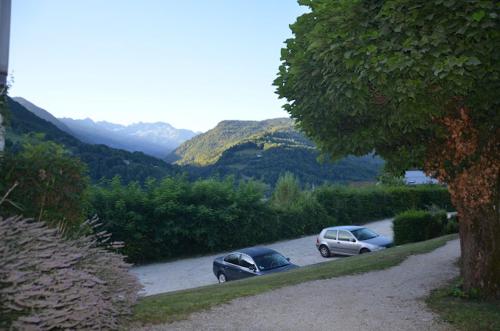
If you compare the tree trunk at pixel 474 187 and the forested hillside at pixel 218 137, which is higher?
the forested hillside at pixel 218 137

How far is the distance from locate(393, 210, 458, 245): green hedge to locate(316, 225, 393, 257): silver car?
640mm

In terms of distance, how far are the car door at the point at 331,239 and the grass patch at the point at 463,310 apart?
1279 centimetres

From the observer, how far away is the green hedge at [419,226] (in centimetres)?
2047

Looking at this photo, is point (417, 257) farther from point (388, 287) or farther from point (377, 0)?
point (377, 0)

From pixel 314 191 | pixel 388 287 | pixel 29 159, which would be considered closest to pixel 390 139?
pixel 388 287

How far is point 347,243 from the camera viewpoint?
21.0 meters

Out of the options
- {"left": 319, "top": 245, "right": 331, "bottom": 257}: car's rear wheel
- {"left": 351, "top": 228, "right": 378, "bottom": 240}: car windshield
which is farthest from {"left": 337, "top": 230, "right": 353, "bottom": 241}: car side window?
{"left": 319, "top": 245, "right": 331, "bottom": 257}: car's rear wheel

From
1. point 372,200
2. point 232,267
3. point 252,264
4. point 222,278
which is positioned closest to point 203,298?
point 252,264

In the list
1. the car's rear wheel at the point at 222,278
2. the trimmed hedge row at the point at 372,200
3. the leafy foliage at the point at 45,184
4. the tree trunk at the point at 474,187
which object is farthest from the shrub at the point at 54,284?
the trimmed hedge row at the point at 372,200

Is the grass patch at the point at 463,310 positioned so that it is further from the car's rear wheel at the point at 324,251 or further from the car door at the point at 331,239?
the car's rear wheel at the point at 324,251

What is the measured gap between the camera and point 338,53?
6805 millimetres

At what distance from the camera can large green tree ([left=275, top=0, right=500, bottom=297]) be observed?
6082 millimetres

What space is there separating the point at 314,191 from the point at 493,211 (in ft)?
83.0

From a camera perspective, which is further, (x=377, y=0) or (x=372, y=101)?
(x=372, y=101)
